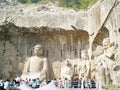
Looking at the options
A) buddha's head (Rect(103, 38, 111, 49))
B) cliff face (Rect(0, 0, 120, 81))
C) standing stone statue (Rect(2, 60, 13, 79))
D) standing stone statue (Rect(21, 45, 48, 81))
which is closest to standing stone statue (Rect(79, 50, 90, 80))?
cliff face (Rect(0, 0, 120, 81))

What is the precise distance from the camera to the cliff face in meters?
14.2

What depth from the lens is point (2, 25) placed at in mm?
14961

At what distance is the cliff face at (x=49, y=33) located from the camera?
1423 centimetres

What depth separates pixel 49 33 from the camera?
1528 cm

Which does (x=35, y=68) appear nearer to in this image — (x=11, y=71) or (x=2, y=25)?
(x=11, y=71)

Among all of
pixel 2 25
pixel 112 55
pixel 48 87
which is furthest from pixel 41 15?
pixel 48 87

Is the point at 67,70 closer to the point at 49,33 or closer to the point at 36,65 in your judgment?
the point at 36,65

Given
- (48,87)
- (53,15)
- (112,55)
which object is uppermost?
(53,15)

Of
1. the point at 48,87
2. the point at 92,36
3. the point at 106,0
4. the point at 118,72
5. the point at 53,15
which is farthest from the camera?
the point at 53,15

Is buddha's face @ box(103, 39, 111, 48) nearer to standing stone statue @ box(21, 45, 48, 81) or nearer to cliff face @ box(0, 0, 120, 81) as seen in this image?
cliff face @ box(0, 0, 120, 81)

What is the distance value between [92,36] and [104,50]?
1.18 m

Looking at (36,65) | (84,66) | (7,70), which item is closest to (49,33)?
(36,65)

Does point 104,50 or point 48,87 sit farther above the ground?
point 104,50

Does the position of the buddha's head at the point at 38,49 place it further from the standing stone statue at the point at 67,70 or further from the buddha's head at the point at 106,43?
the buddha's head at the point at 106,43
